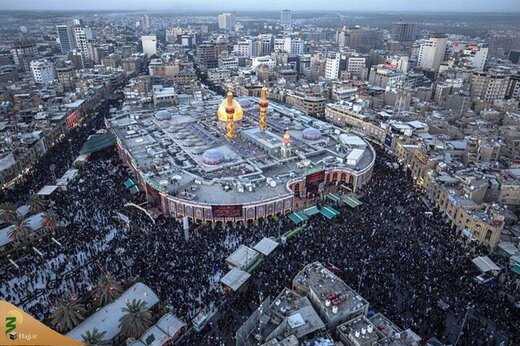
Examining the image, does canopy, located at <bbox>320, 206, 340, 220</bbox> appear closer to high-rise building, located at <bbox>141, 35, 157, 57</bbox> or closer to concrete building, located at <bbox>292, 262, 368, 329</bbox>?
concrete building, located at <bbox>292, 262, 368, 329</bbox>

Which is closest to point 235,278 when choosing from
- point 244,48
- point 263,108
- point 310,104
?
point 263,108

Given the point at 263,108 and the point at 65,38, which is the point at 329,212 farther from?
the point at 65,38

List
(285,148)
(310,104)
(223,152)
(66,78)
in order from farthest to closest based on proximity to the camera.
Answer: (66,78)
(310,104)
(223,152)
(285,148)

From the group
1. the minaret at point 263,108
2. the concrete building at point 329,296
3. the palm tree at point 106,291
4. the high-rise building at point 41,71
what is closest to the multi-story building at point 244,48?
the high-rise building at point 41,71

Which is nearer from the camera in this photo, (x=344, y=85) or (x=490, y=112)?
(x=490, y=112)

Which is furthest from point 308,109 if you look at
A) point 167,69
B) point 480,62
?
point 480,62

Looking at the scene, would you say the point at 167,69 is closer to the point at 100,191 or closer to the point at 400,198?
the point at 100,191

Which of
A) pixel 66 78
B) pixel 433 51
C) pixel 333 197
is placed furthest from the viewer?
pixel 433 51
